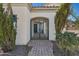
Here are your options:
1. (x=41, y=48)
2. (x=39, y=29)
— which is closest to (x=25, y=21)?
(x=39, y=29)

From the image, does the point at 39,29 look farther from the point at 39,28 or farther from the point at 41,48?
the point at 41,48

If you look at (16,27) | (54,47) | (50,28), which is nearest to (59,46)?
(54,47)

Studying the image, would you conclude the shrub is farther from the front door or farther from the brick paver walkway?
the front door

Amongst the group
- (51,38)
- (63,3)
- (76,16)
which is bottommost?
(51,38)

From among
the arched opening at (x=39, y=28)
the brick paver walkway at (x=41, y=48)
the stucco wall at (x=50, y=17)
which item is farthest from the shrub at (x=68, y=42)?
the arched opening at (x=39, y=28)

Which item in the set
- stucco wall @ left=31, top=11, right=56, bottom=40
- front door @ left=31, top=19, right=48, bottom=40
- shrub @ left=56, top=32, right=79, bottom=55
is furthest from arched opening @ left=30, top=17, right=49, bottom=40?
shrub @ left=56, top=32, right=79, bottom=55

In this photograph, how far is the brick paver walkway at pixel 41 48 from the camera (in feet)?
20.0

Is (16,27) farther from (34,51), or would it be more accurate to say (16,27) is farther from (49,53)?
(49,53)

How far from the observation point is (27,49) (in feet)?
21.5

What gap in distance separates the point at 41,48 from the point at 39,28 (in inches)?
27.3

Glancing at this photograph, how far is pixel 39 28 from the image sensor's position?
20.1ft

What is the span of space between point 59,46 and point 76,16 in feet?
3.55

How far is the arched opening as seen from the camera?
6.18 metres

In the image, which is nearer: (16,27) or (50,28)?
(50,28)
